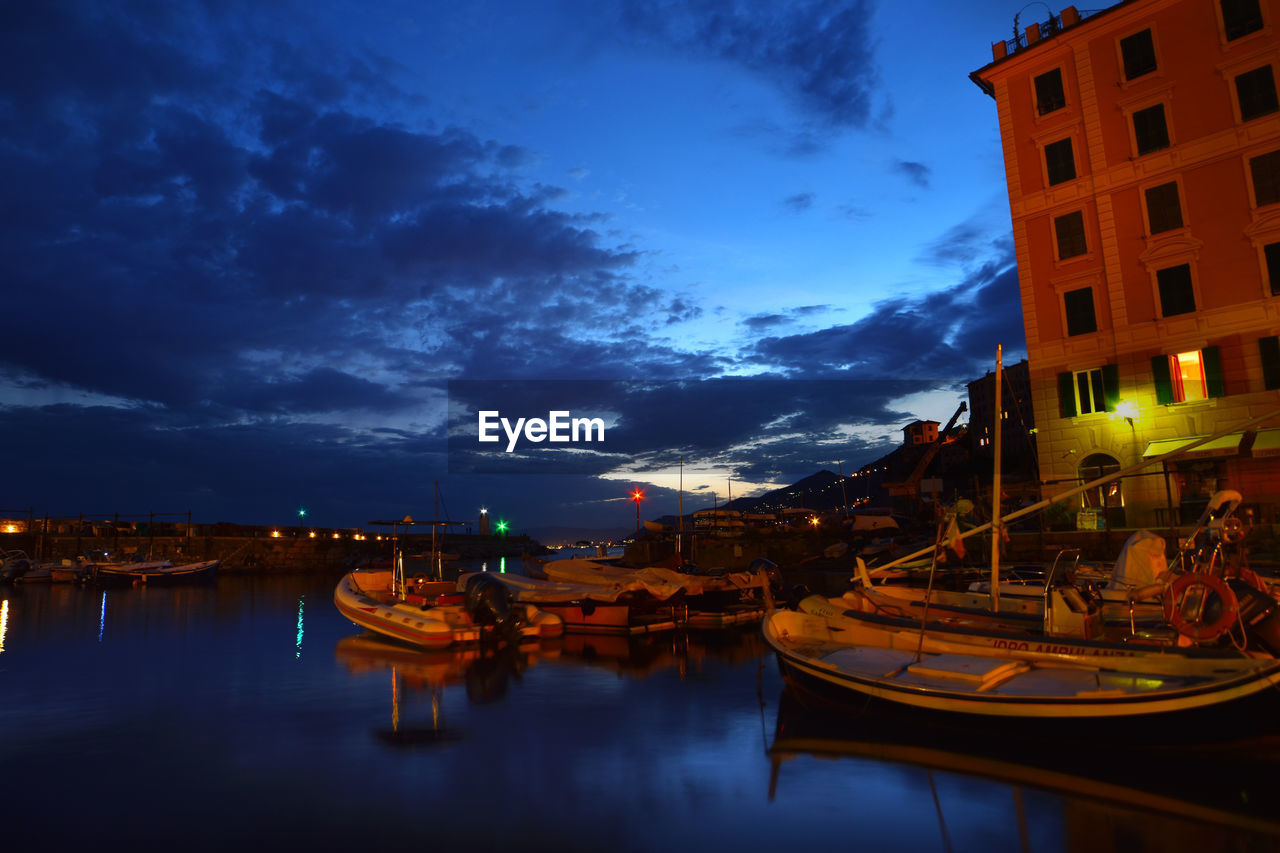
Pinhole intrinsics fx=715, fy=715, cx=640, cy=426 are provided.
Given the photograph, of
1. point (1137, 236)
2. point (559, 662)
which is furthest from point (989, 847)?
point (1137, 236)

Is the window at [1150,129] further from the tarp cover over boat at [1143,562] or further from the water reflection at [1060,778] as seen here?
the water reflection at [1060,778]

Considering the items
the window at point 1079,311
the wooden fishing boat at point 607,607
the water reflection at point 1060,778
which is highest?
the window at point 1079,311

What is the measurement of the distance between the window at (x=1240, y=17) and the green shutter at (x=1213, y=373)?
456 inches

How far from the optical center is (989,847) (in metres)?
7.28

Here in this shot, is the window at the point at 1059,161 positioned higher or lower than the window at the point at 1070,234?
higher

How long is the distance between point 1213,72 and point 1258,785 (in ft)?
91.8

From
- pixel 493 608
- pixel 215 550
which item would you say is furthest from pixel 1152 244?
pixel 215 550

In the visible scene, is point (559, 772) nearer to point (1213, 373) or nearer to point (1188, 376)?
point (1213, 373)

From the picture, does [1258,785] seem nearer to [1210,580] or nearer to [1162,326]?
[1210,580]

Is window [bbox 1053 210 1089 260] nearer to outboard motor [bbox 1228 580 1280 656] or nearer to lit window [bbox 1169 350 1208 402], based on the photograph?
lit window [bbox 1169 350 1208 402]

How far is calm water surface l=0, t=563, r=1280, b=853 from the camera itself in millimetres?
7656

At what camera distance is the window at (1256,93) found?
24844mm

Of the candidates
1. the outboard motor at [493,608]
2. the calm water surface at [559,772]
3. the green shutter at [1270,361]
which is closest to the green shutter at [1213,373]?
the green shutter at [1270,361]

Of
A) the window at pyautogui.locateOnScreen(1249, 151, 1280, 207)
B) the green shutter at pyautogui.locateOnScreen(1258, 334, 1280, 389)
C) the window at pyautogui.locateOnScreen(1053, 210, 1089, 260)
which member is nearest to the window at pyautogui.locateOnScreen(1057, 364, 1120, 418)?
the green shutter at pyautogui.locateOnScreen(1258, 334, 1280, 389)
